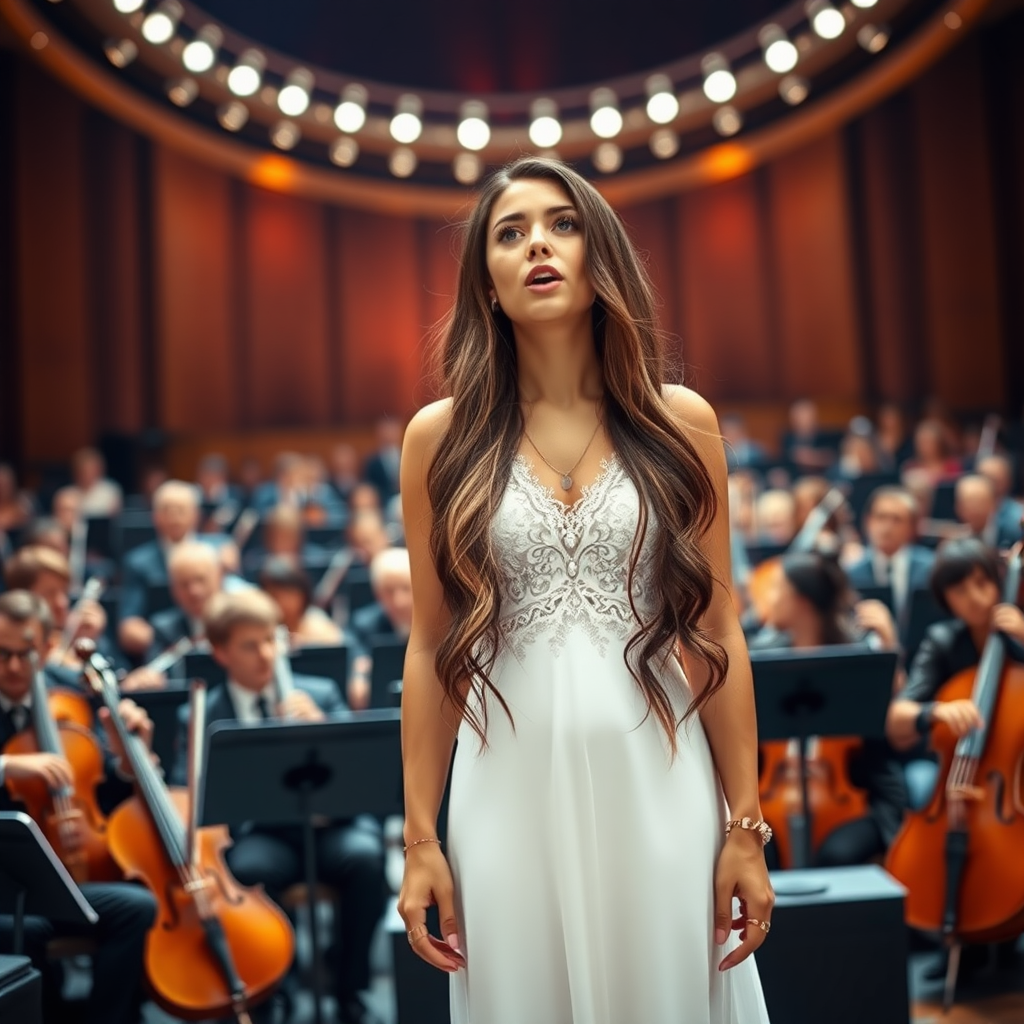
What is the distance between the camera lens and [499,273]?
165 centimetres

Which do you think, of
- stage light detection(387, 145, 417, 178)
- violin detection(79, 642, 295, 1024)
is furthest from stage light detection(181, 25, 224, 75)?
violin detection(79, 642, 295, 1024)

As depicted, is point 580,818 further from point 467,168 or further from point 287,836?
point 467,168

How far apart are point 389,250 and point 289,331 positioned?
1.43 meters

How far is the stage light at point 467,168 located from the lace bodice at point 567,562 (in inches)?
425

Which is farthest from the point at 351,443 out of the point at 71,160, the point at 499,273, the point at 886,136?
the point at 499,273

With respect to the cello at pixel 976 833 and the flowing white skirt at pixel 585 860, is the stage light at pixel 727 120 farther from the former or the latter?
the flowing white skirt at pixel 585 860

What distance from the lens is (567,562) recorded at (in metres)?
1.62

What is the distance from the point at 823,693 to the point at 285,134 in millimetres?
9418

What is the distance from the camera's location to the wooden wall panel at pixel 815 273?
11.9 m

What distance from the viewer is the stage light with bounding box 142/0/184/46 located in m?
8.98

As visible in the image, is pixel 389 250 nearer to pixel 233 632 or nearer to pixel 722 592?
pixel 233 632

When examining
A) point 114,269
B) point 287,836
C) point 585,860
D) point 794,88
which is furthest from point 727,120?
point 585,860

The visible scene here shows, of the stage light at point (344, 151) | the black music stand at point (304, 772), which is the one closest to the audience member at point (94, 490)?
the stage light at point (344, 151)

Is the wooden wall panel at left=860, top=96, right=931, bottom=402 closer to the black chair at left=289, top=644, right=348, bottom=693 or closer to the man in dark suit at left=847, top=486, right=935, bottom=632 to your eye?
the man in dark suit at left=847, top=486, right=935, bottom=632
